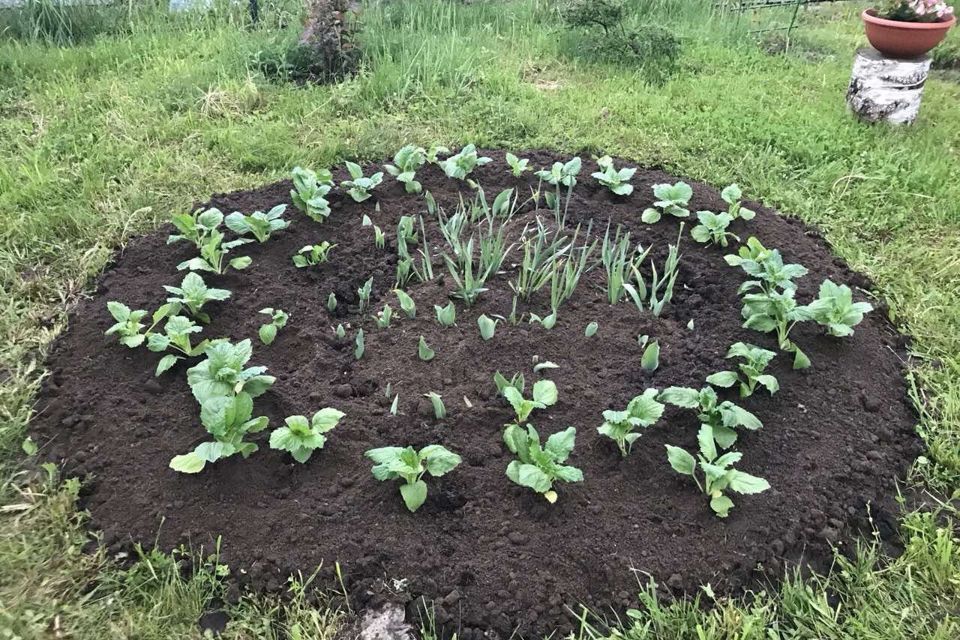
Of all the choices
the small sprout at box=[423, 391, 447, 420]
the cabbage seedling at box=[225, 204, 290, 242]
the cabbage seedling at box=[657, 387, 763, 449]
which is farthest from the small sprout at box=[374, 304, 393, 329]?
the cabbage seedling at box=[657, 387, 763, 449]

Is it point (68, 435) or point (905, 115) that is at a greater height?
point (905, 115)

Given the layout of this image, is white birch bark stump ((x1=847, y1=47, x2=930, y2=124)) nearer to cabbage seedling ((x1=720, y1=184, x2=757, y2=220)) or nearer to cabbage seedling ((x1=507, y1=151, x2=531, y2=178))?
cabbage seedling ((x1=720, y1=184, x2=757, y2=220))

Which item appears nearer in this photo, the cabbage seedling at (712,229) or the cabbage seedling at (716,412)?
the cabbage seedling at (716,412)

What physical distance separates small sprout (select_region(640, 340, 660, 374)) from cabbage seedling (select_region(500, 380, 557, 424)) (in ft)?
1.23

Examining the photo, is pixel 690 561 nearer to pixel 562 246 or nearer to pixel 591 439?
pixel 591 439

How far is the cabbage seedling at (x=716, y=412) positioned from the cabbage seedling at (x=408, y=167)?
1810 millimetres

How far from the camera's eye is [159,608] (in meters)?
2.13

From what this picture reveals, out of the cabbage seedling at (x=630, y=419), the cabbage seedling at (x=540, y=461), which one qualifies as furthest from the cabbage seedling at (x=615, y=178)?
the cabbage seedling at (x=540, y=461)

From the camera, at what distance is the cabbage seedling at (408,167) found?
A: 382 cm

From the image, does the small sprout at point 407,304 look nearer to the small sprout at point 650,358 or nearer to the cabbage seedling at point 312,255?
the cabbage seedling at point 312,255

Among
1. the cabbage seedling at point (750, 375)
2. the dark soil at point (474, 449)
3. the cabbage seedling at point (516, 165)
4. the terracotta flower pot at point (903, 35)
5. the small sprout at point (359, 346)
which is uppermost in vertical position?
the terracotta flower pot at point (903, 35)

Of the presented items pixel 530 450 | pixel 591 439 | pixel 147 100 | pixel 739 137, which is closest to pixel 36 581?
pixel 530 450

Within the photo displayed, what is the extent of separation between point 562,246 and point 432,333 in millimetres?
839

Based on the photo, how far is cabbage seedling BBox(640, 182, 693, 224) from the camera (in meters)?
3.61
